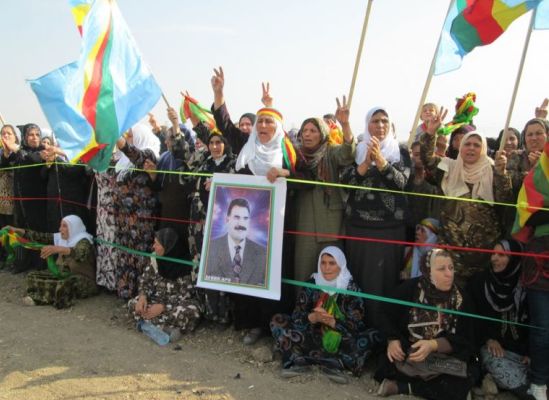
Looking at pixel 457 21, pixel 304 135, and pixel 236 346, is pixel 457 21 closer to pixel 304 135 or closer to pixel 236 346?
pixel 304 135

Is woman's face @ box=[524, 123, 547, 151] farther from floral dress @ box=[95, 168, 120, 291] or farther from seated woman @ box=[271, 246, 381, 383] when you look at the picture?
floral dress @ box=[95, 168, 120, 291]

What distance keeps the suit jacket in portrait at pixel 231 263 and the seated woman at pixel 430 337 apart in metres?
1.11

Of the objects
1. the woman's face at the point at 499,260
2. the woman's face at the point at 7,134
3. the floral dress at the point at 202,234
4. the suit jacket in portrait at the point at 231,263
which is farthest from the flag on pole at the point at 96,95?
the woman's face at the point at 499,260

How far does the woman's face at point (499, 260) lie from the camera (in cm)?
348

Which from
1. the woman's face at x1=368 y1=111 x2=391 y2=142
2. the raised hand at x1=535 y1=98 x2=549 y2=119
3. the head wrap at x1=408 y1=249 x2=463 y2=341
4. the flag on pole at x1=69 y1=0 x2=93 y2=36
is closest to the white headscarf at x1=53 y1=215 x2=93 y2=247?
the flag on pole at x1=69 y1=0 x2=93 y2=36

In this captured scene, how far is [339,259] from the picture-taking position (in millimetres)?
3814

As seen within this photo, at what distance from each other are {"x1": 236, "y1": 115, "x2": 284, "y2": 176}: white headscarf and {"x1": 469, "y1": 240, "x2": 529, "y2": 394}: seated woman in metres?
1.86

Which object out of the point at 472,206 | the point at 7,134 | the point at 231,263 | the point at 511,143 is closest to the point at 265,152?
the point at 231,263

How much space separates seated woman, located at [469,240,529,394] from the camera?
3484 mm

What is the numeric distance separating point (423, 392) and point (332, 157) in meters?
1.93

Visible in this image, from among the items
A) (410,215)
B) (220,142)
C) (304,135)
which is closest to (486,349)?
(410,215)

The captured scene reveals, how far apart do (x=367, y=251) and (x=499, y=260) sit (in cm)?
98

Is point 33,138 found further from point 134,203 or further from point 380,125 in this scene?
point 380,125

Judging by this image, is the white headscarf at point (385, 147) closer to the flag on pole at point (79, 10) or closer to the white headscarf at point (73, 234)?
the flag on pole at point (79, 10)
